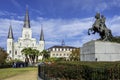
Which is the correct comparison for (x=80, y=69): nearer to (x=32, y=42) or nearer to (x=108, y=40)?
(x=108, y=40)

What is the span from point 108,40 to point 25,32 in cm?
16514

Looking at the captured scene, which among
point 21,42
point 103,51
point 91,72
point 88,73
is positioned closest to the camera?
point 91,72

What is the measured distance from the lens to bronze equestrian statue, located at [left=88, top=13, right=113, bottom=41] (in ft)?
91.4

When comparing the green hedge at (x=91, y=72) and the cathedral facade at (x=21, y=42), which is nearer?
the green hedge at (x=91, y=72)

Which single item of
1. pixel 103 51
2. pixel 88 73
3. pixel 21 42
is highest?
pixel 21 42

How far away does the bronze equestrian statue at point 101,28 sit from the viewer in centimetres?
2784

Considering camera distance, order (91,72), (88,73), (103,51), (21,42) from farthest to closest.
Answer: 1. (21,42)
2. (103,51)
3. (88,73)
4. (91,72)

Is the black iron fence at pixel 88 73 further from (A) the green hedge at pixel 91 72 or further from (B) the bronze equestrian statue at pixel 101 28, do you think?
(B) the bronze equestrian statue at pixel 101 28

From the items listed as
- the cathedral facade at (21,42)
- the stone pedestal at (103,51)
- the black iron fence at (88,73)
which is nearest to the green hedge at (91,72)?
the black iron fence at (88,73)

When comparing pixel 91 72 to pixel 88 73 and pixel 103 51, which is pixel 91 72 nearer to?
pixel 88 73

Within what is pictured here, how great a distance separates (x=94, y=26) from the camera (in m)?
28.1

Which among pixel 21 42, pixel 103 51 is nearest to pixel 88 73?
pixel 103 51

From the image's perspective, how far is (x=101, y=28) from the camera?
2783cm

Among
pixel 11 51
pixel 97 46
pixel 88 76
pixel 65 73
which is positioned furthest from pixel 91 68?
pixel 11 51
